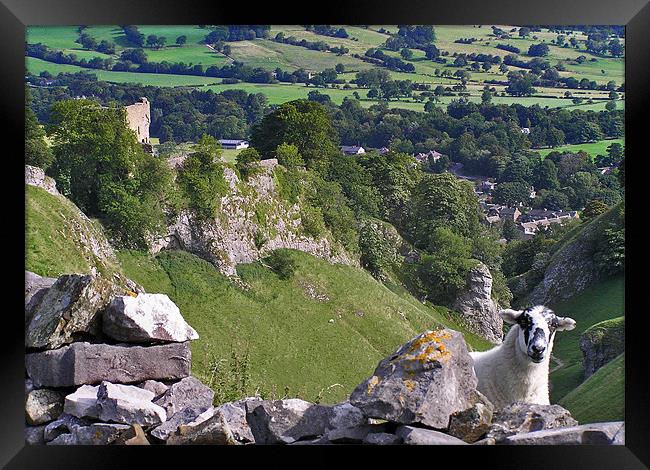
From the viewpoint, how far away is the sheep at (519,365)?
6.90 meters

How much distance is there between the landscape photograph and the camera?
20.0ft

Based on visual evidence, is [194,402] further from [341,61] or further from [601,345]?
[341,61]

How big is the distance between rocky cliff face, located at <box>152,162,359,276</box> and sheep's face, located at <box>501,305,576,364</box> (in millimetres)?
35949

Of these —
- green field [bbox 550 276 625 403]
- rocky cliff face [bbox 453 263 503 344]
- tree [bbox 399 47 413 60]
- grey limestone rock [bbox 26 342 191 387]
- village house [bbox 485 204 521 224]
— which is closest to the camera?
grey limestone rock [bbox 26 342 191 387]

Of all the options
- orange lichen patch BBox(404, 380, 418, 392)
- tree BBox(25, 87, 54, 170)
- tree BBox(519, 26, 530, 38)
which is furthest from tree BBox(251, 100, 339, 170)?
orange lichen patch BBox(404, 380, 418, 392)

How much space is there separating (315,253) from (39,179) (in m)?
19.8

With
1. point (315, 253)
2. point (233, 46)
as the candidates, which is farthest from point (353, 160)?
point (233, 46)

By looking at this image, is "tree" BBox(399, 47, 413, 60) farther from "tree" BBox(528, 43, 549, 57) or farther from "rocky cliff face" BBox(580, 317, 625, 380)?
"rocky cliff face" BBox(580, 317, 625, 380)

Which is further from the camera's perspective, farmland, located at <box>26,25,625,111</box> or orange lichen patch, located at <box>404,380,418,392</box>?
farmland, located at <box>26,25,625,111</box>

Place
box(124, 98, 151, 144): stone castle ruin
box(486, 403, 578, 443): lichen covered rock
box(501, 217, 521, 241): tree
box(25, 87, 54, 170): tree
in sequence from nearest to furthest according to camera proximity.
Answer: box(486, 403, 578, 443): lichen covered rock < box(25, 87, 54, 170): tree < box(124, 98, 151, 144): stone castle ruin < box(501, 217, 521, 241): tree

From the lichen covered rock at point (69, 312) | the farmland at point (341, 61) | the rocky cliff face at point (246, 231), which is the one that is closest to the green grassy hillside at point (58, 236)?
the rocky cliff face at point (246, 231)

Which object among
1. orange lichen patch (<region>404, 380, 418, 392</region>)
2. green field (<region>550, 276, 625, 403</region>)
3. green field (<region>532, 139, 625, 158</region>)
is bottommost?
green field (<region>550, 276, 625, 403</region>)

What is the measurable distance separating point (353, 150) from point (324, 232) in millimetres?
11972
